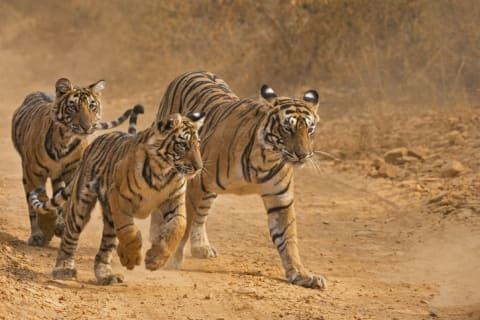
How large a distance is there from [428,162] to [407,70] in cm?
343

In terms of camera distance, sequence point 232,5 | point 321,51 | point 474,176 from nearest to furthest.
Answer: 1. point 474,176
2. point 321,51
3. point 232,5

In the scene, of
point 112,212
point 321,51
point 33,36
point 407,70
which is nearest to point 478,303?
point 112,212

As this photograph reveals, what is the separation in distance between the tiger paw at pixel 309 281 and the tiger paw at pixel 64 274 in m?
1.54

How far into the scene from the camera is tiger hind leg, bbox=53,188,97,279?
7016mm

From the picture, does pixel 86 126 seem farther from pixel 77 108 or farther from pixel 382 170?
pixel 382 170

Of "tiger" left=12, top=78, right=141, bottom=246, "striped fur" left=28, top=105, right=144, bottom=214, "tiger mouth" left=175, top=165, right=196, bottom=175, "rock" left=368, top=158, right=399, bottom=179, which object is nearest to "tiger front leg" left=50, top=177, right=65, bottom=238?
"tiger" left=12, top=78, right=141, bottom=246

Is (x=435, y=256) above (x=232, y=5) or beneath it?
beneath

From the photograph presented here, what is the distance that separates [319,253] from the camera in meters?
8.58

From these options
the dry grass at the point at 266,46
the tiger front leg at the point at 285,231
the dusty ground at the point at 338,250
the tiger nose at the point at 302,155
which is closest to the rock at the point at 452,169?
the dusty ground at the point at 338,250

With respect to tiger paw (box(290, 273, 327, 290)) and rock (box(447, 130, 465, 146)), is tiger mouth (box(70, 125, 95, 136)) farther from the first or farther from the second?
rock (box(447, 130, 465, 146))

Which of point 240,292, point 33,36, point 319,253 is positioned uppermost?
point 33,36

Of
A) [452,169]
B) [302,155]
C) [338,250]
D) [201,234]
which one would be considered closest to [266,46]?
[452,169]

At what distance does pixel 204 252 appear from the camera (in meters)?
8.26

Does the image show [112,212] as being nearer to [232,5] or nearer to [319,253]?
[319,253]
